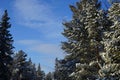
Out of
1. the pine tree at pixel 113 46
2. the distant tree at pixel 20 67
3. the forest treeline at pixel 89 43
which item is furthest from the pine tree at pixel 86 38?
the distant tree at pixel 20 67

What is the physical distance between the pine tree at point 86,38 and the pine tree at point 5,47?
975 centimetres

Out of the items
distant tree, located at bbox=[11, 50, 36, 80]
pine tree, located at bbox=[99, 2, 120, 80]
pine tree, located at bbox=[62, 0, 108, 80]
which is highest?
distant tree, located at bbox=[11, 50, 36, 80]

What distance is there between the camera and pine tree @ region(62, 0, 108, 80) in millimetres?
32438

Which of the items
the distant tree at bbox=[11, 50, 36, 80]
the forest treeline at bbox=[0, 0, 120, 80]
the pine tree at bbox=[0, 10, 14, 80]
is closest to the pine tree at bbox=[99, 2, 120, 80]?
the forest treeline at bbox=[0, 0, 120, 80]

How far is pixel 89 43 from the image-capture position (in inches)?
1345

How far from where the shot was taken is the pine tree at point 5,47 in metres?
45.3

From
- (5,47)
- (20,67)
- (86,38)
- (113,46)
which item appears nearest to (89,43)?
(86,38)

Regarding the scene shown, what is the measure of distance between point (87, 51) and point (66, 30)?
5.91 m

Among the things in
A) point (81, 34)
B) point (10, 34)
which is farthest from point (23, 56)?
point (81, 34)

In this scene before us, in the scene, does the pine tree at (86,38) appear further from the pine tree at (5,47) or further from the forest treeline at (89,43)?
the pine tree at (5,47)

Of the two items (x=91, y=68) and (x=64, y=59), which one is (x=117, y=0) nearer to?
(x=91, y=68)

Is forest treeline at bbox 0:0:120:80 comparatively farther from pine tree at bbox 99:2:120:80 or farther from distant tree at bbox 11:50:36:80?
distant tree at bbox 11:50:36:80

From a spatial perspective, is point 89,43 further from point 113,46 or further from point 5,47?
point 5,47

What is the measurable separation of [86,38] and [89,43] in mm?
2171
